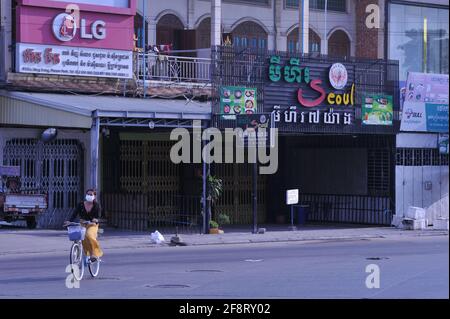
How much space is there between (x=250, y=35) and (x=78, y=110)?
11415 mm

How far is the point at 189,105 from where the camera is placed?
27547 millimetres

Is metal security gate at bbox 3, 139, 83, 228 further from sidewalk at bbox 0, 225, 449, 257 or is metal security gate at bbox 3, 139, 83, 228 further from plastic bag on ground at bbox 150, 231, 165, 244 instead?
plastic bag on ground at bbox 150, 231, 165, 244

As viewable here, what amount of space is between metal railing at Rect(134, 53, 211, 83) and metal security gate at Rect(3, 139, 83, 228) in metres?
3.27

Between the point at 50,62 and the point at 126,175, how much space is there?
5239 millimetres

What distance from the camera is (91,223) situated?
15.9m

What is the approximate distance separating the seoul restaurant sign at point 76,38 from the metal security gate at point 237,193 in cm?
647

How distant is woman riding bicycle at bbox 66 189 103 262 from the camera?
15.7 m

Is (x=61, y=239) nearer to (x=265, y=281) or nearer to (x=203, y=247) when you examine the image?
(x=203, y=247)

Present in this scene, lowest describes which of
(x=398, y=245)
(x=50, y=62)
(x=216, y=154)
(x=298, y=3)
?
(x=398, y=245)

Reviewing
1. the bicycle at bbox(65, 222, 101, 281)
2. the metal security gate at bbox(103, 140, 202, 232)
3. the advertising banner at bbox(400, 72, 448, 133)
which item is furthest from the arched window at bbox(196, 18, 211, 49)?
the bicycle at bbox(65, 222, 101, 281)

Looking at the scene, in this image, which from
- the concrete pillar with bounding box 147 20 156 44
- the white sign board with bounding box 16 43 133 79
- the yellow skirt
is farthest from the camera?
the concrete pillar with bounding box 147 20 156 44

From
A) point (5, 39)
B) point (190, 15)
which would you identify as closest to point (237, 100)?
point (190, 15)

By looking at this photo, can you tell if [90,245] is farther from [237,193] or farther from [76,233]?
[237,193]
